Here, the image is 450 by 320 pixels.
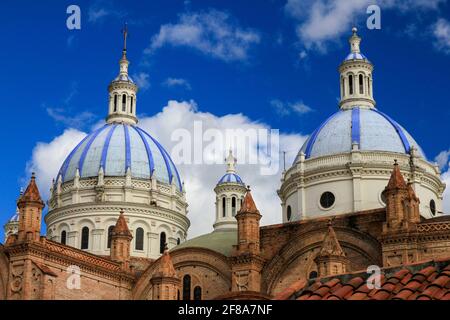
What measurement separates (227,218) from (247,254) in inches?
678

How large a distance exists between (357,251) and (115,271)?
15.6m

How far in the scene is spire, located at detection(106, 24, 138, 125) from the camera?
70188mm

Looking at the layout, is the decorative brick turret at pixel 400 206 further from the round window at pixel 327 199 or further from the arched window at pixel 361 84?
the arched window at pixel 361 84

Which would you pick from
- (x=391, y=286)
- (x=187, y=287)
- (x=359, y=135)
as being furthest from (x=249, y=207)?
(x=391, y=286)

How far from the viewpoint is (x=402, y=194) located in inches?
1700

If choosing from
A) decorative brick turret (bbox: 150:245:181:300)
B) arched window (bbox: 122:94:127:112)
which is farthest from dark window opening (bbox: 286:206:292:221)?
arched window (bbox: 122:94:127:112)

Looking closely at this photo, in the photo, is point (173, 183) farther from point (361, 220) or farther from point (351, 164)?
point (361, 220)

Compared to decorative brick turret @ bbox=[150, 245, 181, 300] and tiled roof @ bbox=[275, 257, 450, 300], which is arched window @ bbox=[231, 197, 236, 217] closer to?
decorative brick turret @ bbox=[150, 245, 181, 300]

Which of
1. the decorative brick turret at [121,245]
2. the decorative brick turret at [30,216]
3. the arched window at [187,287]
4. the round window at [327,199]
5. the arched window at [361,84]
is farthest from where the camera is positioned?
the arched window at [361,84]

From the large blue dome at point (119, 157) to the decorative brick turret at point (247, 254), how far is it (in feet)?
63.7

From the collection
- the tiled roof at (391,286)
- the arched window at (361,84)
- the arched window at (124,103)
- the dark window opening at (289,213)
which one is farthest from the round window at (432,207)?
the tiled roof at (391,286)

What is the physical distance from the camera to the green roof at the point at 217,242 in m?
51.8

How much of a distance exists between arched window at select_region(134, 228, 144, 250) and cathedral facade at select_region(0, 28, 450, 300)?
109 millimetres

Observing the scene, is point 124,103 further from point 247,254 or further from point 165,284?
point 165,284
